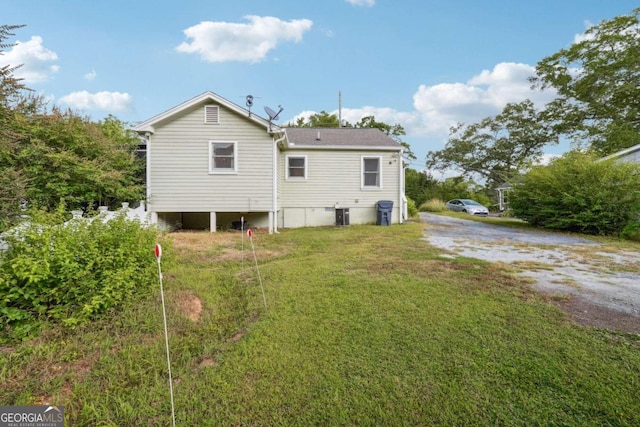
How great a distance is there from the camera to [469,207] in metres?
22.5

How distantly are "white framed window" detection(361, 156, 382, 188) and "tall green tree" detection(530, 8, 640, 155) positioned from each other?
14163 millimetres

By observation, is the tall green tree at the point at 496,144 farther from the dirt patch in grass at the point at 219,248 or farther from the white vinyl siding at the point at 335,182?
the dirt patch in grass at the point at 219,248

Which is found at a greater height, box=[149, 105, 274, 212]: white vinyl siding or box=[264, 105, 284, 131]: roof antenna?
box=[264, 105, 284, 131]: roof antenna

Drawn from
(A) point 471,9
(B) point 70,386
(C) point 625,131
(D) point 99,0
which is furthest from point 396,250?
(C) point 625,131

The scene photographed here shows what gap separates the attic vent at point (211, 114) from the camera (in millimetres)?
9750

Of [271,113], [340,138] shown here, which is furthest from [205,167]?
[340,138]

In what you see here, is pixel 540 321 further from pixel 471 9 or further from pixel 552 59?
pixel 552 59

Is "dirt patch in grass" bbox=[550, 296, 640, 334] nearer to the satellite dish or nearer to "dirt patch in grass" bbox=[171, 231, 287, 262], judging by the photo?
"dirt patch in grass" bbox=[171, 231, 287, 262]

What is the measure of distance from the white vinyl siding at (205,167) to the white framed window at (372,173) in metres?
4.29

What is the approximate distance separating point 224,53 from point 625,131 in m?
24.1

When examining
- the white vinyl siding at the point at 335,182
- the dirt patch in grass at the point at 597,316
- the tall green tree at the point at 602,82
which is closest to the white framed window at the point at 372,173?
the white vinyl siding at the point at 335,182

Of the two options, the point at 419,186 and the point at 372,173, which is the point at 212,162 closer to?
the point at 372,173

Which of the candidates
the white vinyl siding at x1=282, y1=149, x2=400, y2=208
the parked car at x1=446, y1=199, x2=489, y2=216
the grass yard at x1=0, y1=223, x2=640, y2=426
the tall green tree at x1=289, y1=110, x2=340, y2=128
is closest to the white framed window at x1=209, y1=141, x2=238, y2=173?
the white vinyl siding at x1=282, y1=149, x2=400, y2=208

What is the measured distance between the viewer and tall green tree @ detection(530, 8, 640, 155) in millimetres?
18109
